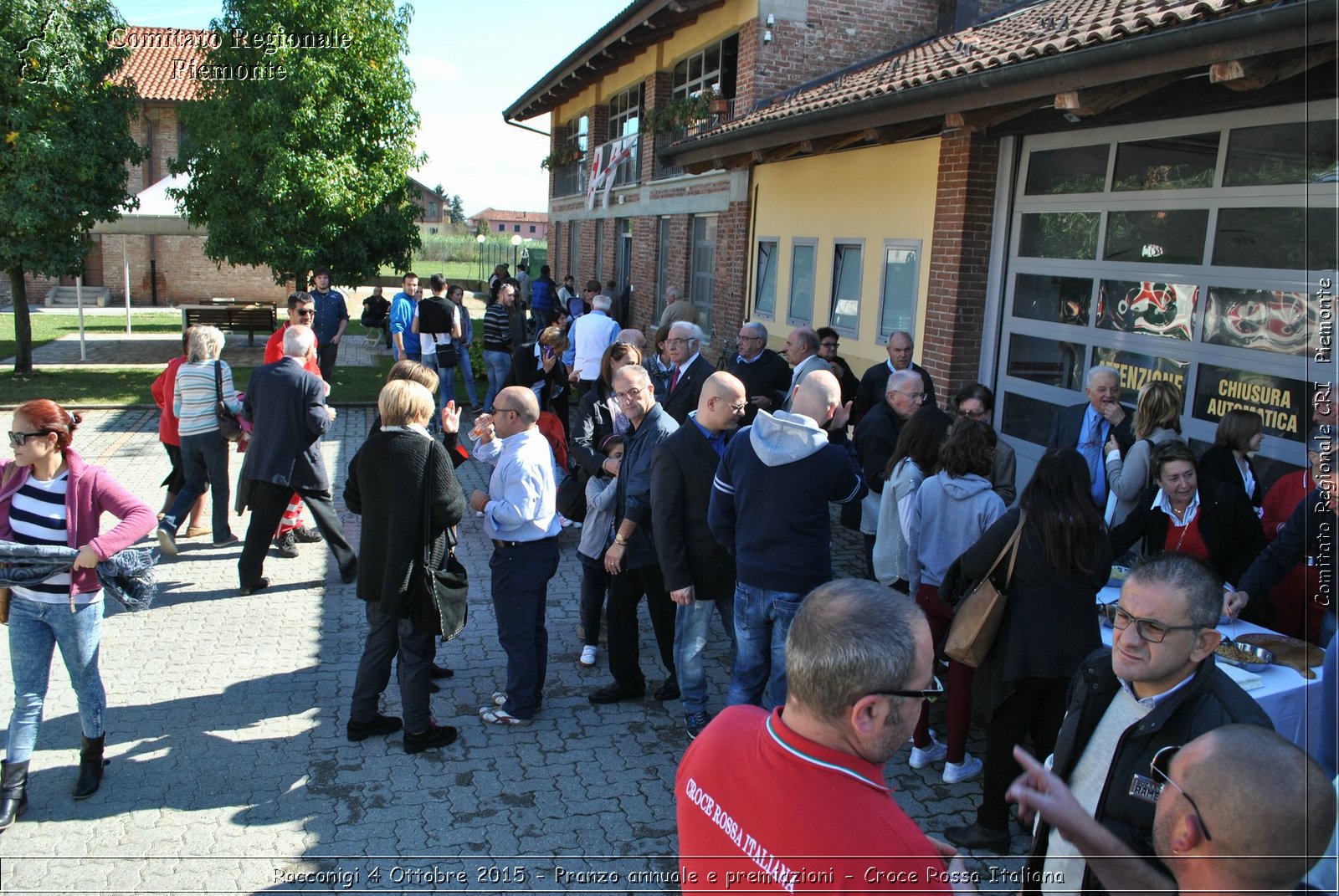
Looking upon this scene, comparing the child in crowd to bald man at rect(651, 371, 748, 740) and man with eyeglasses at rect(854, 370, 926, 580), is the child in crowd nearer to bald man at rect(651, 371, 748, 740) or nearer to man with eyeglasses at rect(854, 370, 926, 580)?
bald man at rect(651, 371, 748, 740)

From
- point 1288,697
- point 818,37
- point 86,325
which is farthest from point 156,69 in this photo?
point 1288,697

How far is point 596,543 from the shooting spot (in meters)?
5.62

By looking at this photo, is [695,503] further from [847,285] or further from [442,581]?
[847,285]

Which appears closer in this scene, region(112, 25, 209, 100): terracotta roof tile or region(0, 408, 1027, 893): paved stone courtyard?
region(0, 408, 1027, 893): paved stone courtyard

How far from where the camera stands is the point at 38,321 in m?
25.0

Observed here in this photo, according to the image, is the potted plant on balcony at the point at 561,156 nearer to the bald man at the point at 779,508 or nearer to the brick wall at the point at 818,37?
the brick wall at the point at 818,37

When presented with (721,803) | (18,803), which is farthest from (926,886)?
(18,803)

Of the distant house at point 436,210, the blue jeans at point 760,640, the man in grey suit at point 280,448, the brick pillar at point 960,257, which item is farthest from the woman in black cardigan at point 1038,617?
the distant house at point 436,210

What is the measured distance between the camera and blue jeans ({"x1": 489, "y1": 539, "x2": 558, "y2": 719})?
193 inches

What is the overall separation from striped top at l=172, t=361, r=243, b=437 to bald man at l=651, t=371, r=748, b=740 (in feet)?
13.6

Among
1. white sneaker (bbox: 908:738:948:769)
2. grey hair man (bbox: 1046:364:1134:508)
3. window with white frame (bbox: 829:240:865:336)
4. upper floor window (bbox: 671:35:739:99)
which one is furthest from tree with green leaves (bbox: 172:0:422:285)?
white sneaker (bbox: 908:738:948:769)

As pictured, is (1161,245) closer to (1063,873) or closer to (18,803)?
(1063,873)

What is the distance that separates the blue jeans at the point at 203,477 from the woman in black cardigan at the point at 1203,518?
647 cm

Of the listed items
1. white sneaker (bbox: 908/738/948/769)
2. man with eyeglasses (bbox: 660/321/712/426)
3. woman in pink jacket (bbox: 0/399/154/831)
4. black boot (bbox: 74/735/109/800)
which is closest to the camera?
woman in pink jacket (bbox: 0/399/154/831)
